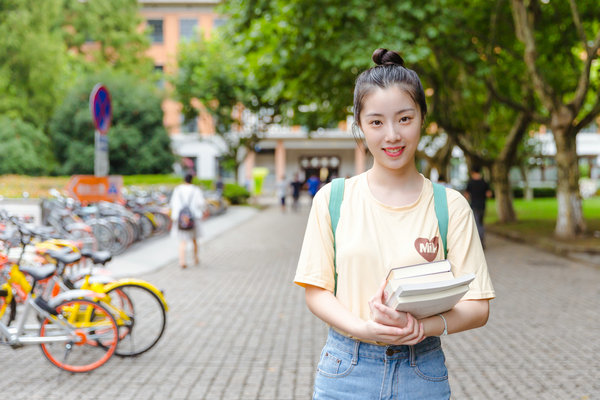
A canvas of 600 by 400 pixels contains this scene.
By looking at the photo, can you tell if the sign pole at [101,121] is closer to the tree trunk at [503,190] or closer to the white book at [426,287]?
the white book at [426,287]

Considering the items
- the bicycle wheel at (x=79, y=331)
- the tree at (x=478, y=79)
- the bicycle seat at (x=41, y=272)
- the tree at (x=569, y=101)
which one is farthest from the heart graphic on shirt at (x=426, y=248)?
the tree at (x=569, y=101)

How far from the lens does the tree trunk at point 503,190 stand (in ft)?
64.4

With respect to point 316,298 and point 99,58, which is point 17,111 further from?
point 316,298

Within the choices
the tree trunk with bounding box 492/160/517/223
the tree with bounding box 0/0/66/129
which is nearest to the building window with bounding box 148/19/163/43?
the tree with bounding box 0/0/66/129

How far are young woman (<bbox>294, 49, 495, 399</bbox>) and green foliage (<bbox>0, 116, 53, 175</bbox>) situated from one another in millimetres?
29090

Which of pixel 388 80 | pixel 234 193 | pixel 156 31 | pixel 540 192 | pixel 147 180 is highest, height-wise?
pixel 156 31

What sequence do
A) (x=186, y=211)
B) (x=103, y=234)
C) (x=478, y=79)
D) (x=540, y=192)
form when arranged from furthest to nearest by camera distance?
(x=540, y=192) → (x=478, y=79) → (x=103, y=234) → (x=186, y=211)

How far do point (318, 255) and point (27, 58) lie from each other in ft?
102

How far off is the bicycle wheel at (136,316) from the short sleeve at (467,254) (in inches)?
161

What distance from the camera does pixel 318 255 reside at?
1.86 metres

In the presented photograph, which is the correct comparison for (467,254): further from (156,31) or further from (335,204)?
(156,31)

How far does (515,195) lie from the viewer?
41.9 metres

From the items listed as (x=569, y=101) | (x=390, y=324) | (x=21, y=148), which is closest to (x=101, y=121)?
(x=390, y=324)

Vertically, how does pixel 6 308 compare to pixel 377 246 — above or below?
below
